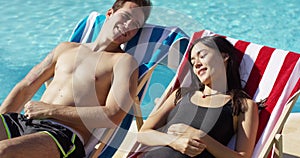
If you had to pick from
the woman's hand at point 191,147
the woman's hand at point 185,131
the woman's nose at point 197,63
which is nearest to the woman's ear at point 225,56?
the woman's nose at point 197,63

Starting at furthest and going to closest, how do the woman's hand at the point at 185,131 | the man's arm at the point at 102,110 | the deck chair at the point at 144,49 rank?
1. the deck chair at the point at 144,49
2. the man's arm at the point at 102,110
3. the woman's hand at the point at 185,131

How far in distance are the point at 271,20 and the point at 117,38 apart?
443cm

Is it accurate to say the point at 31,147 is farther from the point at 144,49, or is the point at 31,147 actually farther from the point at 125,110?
the point at 144,49

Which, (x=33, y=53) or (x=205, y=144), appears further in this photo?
(x=33, y=53)

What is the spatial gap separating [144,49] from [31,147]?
4.09 feet

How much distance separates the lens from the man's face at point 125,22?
12.6 ft

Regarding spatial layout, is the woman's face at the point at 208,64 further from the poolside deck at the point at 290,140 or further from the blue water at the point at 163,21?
the blue water at the point at 163,21

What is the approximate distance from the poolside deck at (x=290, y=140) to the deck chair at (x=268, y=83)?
1.36ft

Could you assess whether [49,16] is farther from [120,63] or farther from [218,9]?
[120,63]

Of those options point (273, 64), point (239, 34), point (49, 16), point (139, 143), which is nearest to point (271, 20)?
point (239, 34)

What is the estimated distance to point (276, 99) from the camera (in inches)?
137

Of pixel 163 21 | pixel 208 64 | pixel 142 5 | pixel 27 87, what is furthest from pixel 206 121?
pixel 163 21

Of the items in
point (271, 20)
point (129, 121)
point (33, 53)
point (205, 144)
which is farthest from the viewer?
point (271, 20)

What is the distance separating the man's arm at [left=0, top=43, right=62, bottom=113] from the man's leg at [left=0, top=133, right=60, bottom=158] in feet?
1.97
